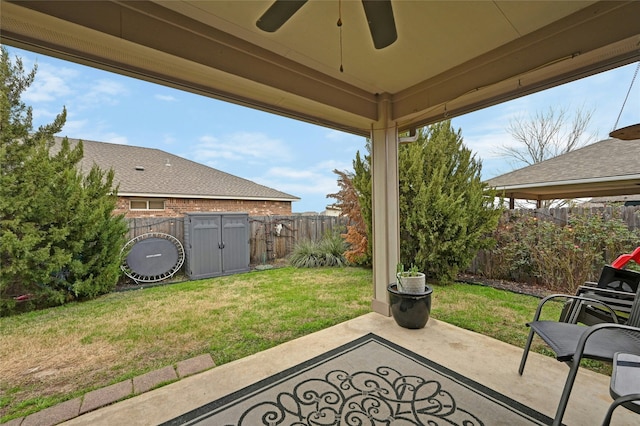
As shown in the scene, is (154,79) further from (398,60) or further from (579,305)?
(579,305)

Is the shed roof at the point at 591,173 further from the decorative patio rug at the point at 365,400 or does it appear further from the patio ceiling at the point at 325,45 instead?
the decorative patio rug at the point at 365,400

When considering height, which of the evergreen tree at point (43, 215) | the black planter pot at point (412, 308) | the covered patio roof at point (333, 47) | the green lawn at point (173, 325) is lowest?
the green lawn at point (173, 325)

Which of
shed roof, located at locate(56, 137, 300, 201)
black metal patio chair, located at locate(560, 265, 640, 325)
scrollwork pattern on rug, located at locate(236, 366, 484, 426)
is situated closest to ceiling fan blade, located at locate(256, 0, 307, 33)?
scrollwork pattern on rug, located at locate(236, 366, 484, 426)

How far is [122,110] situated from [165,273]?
393cm

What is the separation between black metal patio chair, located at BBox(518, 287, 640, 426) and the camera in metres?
1.28

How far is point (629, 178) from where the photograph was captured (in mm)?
3906

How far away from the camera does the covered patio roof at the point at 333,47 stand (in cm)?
162

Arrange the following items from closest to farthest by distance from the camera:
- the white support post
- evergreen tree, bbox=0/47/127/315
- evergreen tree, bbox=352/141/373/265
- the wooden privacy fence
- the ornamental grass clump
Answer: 1. the white support post
2. evergreen tree, bbox=0/47/127/315
3. evergreen tree, bbox=352/141/373/265
4. the ornamental grass clump
5. the wooden privacy fence

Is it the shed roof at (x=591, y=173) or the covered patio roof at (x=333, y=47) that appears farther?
the shed roof at (x=591, y=173)

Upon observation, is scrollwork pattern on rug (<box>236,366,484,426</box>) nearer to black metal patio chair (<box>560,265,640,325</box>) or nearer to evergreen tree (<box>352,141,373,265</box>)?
black metal patio chair (<box>560,265,640,325</box>)

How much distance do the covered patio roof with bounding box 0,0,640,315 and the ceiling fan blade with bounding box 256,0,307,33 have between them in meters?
0.54

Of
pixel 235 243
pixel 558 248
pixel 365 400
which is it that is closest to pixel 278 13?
pixel 365 400

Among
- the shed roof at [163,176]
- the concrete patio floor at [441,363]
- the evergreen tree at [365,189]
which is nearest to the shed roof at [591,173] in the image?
the evergreen tree at [365,189]

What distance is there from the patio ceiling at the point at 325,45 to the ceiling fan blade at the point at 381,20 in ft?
1.89
